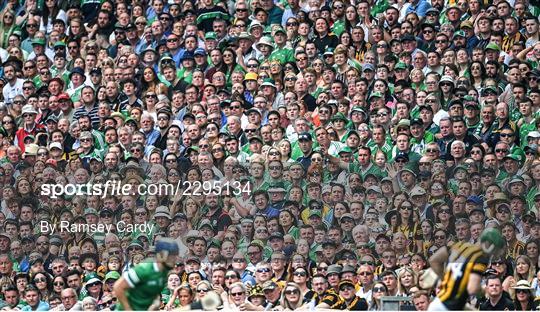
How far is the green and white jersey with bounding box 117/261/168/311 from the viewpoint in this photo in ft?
44.5

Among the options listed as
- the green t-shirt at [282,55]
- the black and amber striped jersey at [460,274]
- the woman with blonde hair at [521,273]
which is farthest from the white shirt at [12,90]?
the black and amber striped jersey at [460,274]

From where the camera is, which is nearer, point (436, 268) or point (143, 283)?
point (143, 283)

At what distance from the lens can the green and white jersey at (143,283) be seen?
1356cm

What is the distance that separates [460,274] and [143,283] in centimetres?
293

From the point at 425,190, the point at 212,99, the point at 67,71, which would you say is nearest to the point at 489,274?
the point at 425,190

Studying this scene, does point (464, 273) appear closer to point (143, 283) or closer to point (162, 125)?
point (143, 283)

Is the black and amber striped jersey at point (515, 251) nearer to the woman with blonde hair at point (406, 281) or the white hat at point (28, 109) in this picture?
the woman with blonde hair at point (406, 281)

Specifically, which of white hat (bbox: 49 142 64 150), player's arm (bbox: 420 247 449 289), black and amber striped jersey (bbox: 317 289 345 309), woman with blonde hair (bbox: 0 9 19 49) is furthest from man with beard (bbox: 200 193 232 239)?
woman with blonde hair (bbox: 0 9 19 49)

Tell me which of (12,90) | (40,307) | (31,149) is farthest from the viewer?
(12,90)

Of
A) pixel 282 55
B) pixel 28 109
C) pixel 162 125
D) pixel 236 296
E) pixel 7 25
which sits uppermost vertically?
pixel 7 25

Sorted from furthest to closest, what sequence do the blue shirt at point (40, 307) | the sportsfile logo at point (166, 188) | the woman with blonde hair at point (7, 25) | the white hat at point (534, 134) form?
the woman with blonde hair at point (7, 25) < the white hat at point (534, 134) < the sportsfile logo at point (166, 188) < the blue shirt at point (40, 307)

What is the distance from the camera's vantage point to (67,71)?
20.1m

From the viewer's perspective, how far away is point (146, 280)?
44.6 feet

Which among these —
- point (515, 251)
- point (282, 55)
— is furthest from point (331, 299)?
point (282, 55)
